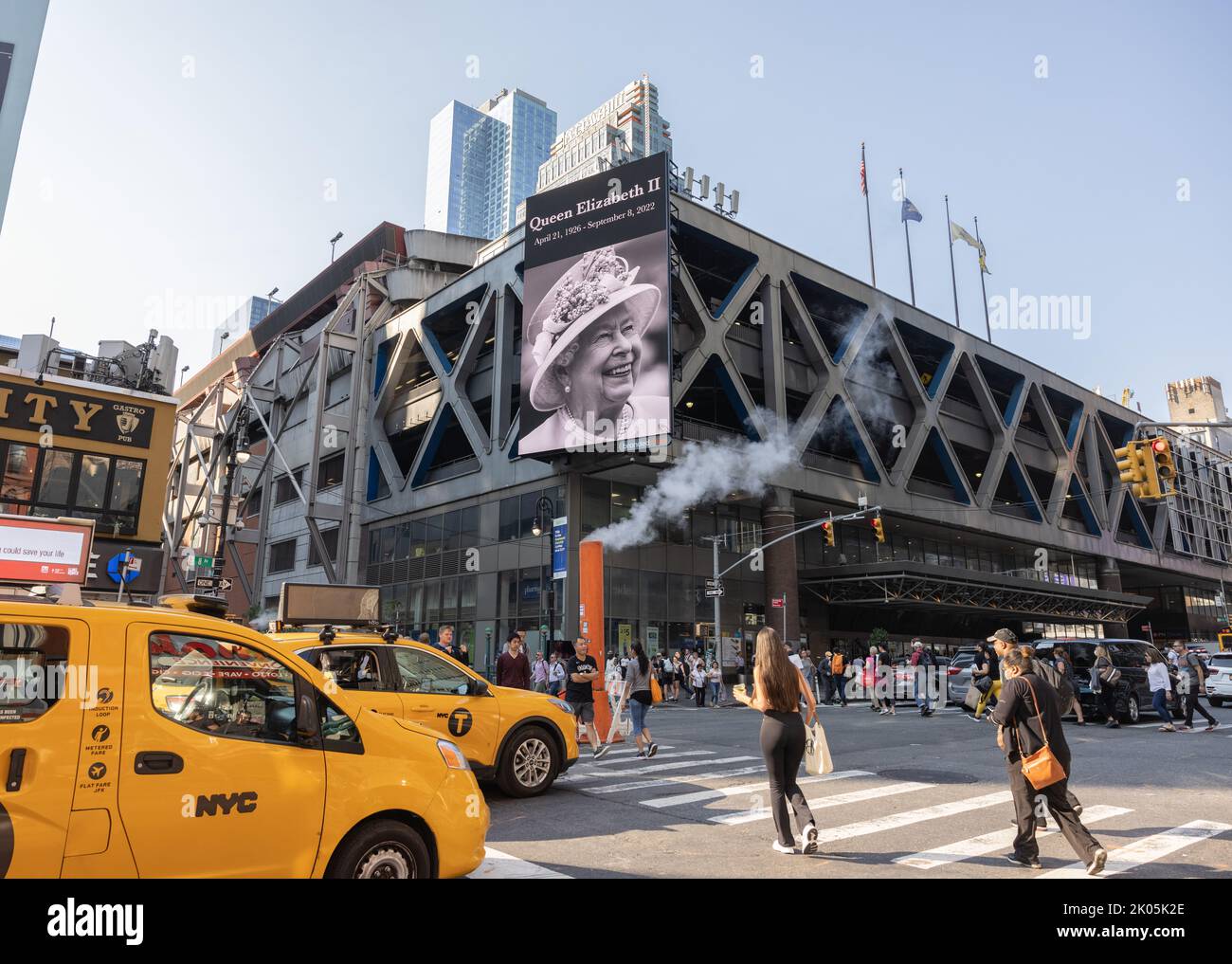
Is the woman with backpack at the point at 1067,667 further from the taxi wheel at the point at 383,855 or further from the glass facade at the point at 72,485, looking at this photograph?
the glass facade at the point at 72,485

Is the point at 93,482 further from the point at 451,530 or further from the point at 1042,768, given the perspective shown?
the point at 1042,768

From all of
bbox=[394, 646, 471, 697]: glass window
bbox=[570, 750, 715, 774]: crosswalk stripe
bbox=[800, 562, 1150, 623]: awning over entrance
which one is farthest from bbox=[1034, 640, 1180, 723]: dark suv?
bbox=[800, 562, 1150, 623]: awning over entrance

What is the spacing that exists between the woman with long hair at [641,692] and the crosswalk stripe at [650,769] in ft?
2.74

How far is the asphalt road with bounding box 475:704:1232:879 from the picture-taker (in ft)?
20.3

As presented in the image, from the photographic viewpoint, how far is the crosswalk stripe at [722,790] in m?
8.88

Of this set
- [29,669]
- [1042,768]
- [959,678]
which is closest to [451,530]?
[959,678]

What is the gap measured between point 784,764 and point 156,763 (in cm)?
465

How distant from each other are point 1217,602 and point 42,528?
296ft

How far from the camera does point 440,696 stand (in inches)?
342

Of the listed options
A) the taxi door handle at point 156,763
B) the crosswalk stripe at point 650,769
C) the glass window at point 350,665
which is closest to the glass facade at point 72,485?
the glass window at point 350,665

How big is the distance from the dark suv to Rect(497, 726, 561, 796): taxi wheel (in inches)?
506
